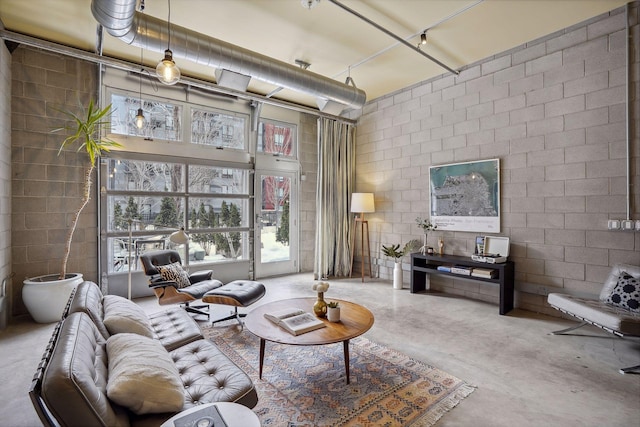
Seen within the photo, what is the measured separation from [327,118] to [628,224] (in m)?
4.54

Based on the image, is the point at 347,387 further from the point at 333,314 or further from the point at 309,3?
the point at 309,3

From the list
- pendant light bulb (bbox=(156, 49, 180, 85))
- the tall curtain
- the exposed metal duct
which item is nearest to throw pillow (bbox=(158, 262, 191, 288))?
pendant light bulb (bbox=(156, 49, 180, 85))

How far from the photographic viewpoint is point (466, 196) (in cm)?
477

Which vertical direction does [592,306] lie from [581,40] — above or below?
below

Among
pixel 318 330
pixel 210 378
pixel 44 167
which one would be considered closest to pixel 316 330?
pixel 318 330

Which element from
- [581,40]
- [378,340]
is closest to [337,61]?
[581,40]

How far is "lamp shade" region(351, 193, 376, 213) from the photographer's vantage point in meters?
5.80

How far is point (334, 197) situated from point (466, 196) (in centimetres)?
239

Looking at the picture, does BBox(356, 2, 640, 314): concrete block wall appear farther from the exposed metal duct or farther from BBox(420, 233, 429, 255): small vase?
the exposed metal duct

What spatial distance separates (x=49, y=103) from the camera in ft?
13.1

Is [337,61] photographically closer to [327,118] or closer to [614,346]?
[327,118]

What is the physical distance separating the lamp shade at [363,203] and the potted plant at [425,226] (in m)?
0.87

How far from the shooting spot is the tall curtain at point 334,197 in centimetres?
604

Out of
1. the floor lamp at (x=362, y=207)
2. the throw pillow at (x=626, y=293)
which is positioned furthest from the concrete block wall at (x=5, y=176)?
the throw pillow at (x=626, y=293)
